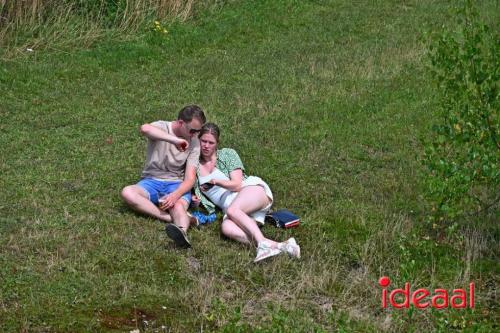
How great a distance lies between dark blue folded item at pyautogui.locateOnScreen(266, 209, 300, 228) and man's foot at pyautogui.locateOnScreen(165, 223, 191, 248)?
0.92 metres

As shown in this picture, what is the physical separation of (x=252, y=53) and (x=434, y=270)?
7.04 meters

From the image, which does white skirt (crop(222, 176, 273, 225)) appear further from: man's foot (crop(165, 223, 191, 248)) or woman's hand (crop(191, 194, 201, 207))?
man's foot (crop(165, 223, 191, 248))

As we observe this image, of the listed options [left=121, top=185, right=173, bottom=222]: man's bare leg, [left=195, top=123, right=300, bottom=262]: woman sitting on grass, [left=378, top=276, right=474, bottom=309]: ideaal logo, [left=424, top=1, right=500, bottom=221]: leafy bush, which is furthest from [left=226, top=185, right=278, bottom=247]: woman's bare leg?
[left=424, top=1, right=500, bottom=221]: leafy bush

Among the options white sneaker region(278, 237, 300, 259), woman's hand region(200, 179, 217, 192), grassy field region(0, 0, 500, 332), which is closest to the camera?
grassy field region(0, 0, 500, 332)

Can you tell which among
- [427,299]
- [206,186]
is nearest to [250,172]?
[206,186]

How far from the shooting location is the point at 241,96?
448 inches

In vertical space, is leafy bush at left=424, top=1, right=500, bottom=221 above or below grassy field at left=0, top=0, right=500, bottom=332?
above

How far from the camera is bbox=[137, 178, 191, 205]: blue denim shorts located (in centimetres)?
791

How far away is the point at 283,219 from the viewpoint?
25.3ft

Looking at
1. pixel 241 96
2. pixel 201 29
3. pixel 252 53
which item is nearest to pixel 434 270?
pixel 241 96

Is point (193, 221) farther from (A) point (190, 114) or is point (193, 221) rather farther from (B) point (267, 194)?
(A) point (190, 114)

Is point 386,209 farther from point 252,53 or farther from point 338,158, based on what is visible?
point 252,53

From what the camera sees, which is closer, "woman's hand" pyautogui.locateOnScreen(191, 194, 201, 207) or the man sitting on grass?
the man sitting on grass

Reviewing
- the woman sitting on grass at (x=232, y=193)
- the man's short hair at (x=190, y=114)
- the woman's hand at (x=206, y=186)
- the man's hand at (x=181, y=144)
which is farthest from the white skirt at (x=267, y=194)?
the man's short hair at (x=190, y=114)
